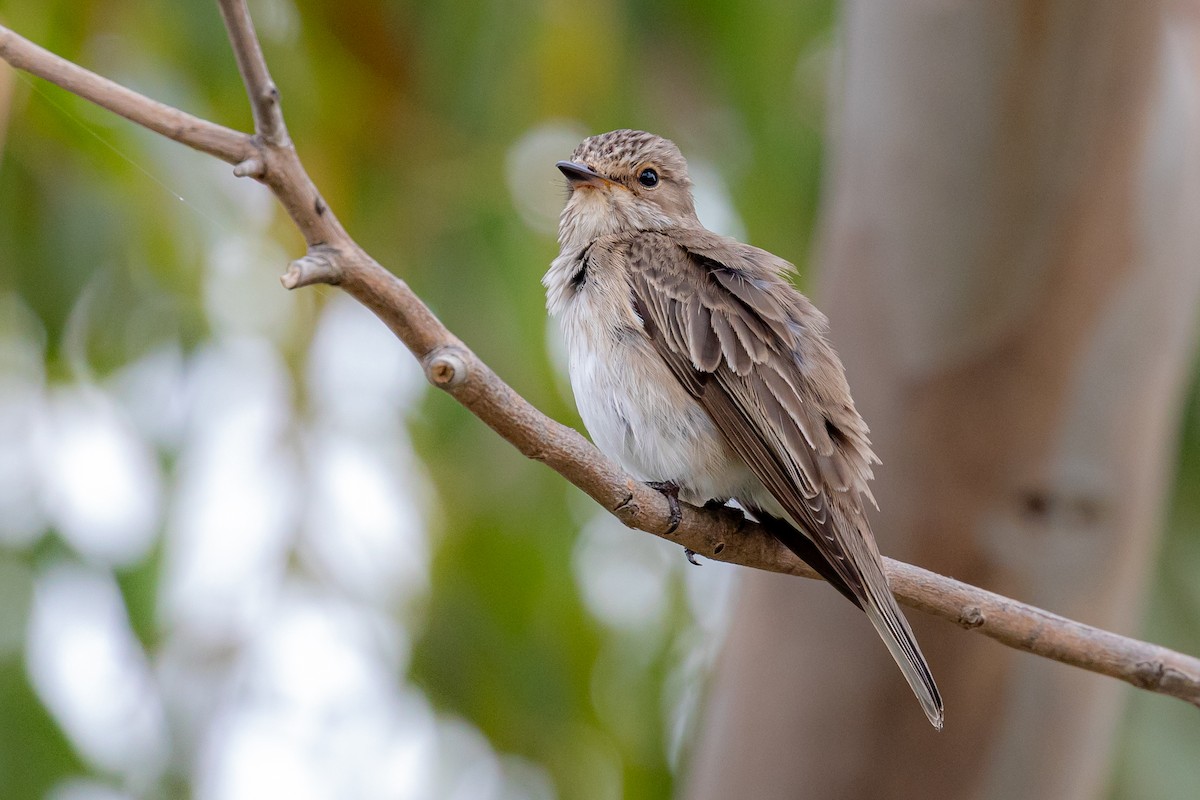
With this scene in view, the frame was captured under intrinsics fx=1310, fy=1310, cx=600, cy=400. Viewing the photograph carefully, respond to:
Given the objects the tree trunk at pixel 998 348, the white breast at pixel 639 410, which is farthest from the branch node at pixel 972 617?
the tree trunk at pixel 998 348

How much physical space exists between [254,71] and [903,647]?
5.30ft

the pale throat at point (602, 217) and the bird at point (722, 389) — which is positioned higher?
the pale throat at point (602, 217)

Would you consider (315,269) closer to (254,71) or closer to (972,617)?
(254,71)

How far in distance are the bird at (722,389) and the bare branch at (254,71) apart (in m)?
1.17

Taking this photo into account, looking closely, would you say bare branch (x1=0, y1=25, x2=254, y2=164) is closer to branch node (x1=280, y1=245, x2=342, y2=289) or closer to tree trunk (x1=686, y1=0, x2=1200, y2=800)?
branch node (x1=280, y1=245, x2=342, y2=289)

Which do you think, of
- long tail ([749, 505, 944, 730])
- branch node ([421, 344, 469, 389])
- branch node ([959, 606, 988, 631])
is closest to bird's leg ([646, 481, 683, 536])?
long tail ([749, 505, 944, 730])

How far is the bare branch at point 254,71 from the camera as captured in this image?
5.50 feet

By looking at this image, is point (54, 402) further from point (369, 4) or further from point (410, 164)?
point (369, 4)

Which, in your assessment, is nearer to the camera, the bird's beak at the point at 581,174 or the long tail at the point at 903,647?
the long tail at the point at 903,647

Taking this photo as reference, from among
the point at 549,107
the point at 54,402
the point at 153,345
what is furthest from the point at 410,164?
the point at 54,402

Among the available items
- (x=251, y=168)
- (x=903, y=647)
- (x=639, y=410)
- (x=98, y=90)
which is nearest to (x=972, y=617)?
(x=903, y=647)

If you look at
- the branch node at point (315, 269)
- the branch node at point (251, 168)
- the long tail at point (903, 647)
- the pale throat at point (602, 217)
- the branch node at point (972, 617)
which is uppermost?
the pale throat at point (602, 217)

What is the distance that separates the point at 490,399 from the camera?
2047mm

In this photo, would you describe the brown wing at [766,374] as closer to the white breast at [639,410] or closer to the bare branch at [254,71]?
the white breast at [639,410]
